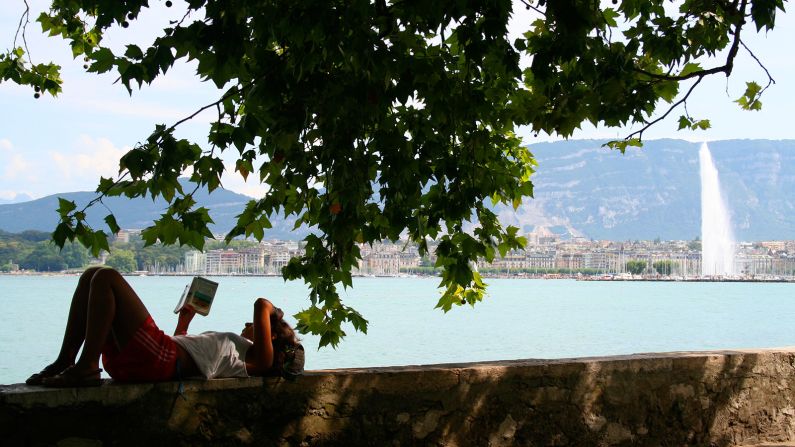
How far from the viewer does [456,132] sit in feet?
19.8

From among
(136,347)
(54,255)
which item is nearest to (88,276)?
(136,347)

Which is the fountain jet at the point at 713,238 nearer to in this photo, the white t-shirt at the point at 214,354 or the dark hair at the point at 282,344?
the dark hair at the point at 282,344

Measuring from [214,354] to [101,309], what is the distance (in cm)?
56

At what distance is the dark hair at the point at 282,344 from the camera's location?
13.6ft

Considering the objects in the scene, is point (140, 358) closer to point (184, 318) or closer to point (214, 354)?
point (214, 354)

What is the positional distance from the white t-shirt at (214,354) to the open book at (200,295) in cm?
13

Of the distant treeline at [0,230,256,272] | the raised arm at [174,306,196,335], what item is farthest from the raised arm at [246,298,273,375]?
the distant treeline at [0,230,256,272]

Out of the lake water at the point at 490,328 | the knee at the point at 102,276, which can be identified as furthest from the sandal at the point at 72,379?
the lake water at the point at 490,328

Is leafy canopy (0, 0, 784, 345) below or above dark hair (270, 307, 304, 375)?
above

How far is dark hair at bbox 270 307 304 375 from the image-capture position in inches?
164

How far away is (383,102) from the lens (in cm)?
468

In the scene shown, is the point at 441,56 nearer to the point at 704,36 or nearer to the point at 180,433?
the point at 704,36

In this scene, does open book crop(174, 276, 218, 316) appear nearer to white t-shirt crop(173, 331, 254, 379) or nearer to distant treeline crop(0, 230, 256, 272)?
white t-shirt crop(173, 331, 254, 379)

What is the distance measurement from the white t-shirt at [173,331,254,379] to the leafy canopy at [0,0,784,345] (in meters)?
0.59
